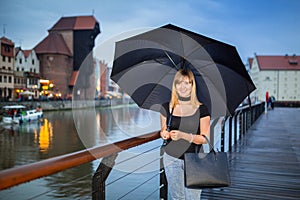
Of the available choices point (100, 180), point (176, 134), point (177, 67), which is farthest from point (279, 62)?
point (100, 180)

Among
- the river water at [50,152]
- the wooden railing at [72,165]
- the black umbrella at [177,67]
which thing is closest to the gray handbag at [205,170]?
the wooden railing at [72,165]

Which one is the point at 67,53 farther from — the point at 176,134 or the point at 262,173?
the point at 176,134

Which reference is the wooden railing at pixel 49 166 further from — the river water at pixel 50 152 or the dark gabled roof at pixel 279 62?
the dark gabled roof at pixel 279 62

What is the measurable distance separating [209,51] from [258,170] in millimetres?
2959

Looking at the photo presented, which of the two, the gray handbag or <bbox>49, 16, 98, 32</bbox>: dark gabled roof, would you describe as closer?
the gray handbag

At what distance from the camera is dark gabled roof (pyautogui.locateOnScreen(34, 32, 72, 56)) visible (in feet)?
152

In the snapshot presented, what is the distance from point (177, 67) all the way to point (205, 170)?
0.91 meters

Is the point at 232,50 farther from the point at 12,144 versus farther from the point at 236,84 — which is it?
the point at 12,144

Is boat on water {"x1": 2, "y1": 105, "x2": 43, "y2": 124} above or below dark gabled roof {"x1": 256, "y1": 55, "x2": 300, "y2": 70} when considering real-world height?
below

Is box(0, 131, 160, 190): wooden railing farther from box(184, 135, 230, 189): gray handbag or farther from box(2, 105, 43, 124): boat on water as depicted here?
box(2, 105, 43, 124): boat on water

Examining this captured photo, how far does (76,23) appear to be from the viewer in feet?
163

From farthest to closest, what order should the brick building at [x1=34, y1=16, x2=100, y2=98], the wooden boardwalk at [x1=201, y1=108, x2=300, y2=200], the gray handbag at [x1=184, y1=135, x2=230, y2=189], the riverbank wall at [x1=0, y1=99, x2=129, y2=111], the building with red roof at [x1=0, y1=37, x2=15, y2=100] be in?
the brick building at [x1=34, y1=16, x2=100, y2=98], the building with red roof at [x1=0, y1=37, x2=15, y2=100], the riverbank wall at [x1=0, y1=99, x2=129, y2=111], the wooden boardwalk at [x1=201, y1=108, x2=300, y2=200], the gray handbag at [x1=184, y1=135, x2=230, y2=189]

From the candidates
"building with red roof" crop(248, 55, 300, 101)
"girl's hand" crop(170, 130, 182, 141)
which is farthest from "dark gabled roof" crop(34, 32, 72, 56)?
"girl's hand" crop(170, 130, 182, 141)

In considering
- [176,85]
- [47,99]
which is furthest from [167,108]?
[47,99]
